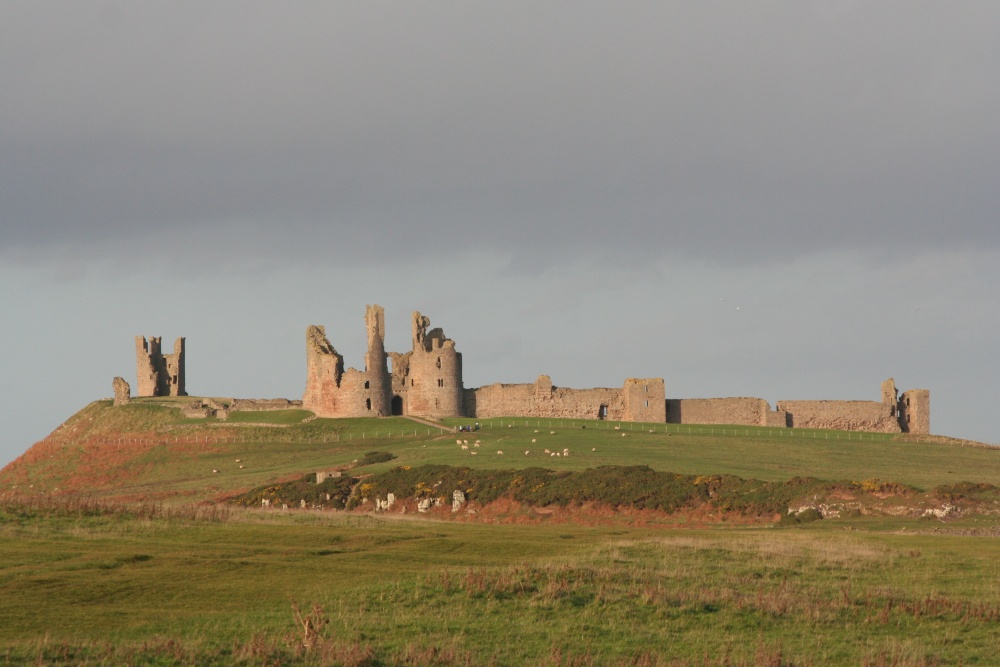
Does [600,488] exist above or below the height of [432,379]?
below

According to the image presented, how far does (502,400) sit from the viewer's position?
302 feet

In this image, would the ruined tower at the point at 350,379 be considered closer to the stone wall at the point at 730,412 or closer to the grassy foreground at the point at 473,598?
the stone wall at the point at 730,412

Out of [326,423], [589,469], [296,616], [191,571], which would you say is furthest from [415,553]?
[326,423]

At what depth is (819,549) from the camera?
3091 centimetres

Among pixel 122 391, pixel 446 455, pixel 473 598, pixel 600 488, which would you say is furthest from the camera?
pixel 122 391

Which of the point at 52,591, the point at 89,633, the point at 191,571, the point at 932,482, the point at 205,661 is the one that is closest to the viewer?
the point at 205,661

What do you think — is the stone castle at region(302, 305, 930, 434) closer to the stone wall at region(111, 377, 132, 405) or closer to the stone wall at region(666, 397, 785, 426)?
the stone wall at region(666, 397, 785, 426)

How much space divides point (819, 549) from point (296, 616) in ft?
51.4

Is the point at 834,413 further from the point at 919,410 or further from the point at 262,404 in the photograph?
the point at 262,404

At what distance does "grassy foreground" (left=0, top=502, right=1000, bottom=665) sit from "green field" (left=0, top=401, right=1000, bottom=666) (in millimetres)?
64

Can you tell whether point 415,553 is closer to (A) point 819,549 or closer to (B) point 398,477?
(A) point 819,549

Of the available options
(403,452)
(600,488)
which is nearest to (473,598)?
(600,488)

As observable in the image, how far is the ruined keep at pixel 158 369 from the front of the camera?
Answer: 106 m

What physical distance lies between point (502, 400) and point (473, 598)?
69.4m
